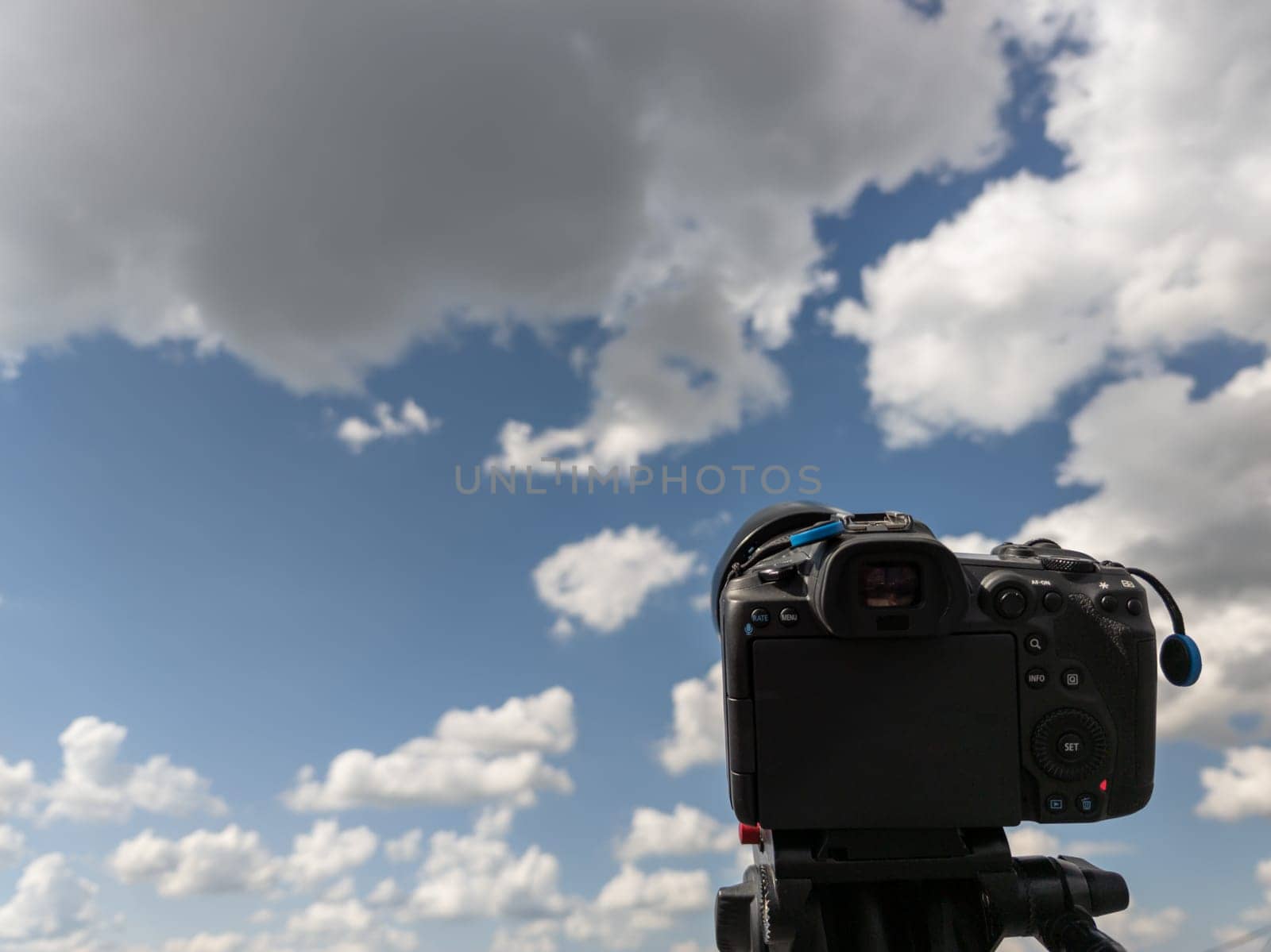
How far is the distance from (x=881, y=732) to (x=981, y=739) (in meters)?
0.37

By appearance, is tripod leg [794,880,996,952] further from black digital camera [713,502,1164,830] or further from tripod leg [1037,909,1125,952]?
black digital camera [713,502,1164,830]

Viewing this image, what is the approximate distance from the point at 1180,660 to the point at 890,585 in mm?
1247

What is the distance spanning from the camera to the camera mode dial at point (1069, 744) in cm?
363

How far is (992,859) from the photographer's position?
361 cm

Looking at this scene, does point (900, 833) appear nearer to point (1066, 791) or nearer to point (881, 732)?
point (881, 732)

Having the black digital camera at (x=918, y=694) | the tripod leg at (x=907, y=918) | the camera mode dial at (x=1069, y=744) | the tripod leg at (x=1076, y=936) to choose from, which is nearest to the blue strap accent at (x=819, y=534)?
the black digital camera at (x=918, y=694)

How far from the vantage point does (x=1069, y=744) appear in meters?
3.64

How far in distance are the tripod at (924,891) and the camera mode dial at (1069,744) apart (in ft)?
1.11

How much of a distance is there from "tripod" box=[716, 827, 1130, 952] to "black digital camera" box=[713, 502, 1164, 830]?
126 millimetres

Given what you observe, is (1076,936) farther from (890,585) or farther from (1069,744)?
(890,585)

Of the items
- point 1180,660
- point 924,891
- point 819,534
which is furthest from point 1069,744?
point 819,534

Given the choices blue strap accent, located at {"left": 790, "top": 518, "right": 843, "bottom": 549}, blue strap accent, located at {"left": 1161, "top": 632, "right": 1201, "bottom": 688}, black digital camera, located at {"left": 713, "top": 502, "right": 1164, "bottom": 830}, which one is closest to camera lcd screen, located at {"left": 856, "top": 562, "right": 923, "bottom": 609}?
black digital camera, located at {"left": 713, "top": 502, "right": 1164, "bottom": 830}

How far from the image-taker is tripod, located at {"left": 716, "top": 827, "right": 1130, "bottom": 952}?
11.8 feet

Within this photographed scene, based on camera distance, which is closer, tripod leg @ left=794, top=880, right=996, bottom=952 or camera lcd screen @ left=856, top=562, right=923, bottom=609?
camera lcd screen @ left=856, top=562, right=923, bottom=609
